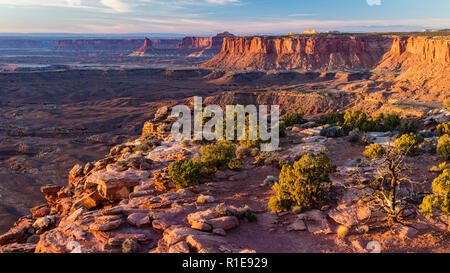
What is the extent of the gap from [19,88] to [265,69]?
88.6 metres

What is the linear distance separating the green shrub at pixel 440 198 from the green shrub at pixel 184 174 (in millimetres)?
8481

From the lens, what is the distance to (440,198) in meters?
9.41

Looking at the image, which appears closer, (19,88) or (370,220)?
(370,220)

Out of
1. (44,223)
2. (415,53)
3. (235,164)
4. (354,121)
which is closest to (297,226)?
(235,164)

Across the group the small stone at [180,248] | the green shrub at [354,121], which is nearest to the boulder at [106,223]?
the small stone at [180,248]

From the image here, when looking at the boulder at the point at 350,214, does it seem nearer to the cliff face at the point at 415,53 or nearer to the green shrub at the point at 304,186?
the green shrub at the point at 304,186

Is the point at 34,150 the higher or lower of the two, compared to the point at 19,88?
lower

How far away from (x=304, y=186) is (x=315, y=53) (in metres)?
131

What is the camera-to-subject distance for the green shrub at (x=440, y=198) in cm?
919

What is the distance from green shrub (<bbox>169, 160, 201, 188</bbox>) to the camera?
13.8 meters
